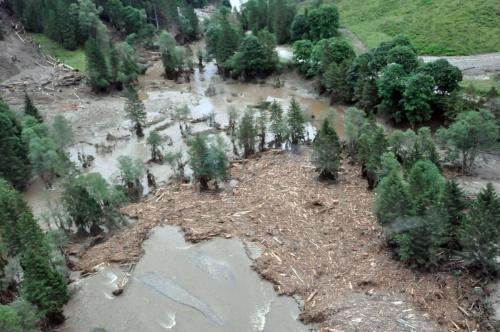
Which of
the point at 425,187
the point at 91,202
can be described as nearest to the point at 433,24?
the point at 425,187

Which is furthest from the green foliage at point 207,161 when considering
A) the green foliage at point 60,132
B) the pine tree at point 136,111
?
the pine tree at point 136,111

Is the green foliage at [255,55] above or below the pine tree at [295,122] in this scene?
above

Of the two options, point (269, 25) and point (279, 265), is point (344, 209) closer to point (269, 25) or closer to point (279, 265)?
point (279, 265)

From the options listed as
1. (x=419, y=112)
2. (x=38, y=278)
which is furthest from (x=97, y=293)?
(x=419, y=112)

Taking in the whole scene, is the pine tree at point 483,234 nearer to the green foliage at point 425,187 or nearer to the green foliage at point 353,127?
the green foliage at point 425,187

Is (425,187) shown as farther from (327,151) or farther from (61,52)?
(61,52)

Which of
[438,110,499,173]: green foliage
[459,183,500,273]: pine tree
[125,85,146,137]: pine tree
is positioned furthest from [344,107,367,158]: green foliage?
[125,85,146,137]: pine tree
